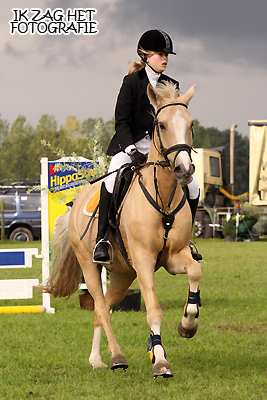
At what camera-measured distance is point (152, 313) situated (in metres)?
4.13

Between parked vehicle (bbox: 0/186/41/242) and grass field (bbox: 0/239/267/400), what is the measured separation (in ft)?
40.4

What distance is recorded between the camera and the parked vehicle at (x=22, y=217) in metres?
22.7

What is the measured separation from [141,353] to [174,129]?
3.16m

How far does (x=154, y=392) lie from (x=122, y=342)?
6.57 ft

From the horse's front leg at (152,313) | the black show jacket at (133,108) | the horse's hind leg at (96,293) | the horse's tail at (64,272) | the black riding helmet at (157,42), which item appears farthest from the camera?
the horse's tail at (64,272)

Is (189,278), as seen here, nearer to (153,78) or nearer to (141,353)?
(153,78)

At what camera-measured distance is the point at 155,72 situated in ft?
16.0

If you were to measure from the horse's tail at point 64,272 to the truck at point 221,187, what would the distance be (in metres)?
17.3

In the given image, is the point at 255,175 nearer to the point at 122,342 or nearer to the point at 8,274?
the point at 8,274

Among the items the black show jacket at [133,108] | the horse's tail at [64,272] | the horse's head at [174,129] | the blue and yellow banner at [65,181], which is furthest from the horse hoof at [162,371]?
the blue and yellow banner at [65,181]

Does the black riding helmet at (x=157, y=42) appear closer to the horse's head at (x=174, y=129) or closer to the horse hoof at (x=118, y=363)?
the horse's head at (x=174, y=129)

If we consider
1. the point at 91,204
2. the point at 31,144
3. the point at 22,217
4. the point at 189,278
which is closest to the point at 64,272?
the point at 91,204

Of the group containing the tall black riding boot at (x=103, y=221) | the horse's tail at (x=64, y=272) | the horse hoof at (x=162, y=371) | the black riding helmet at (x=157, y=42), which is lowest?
the horse hoof at (x=162, y=371)

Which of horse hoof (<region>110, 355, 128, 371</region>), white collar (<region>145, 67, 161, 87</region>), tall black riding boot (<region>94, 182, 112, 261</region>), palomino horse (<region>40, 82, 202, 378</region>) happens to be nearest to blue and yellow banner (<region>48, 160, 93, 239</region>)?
tall black riding boot (<region>94, 182, 112, 261</region>)
